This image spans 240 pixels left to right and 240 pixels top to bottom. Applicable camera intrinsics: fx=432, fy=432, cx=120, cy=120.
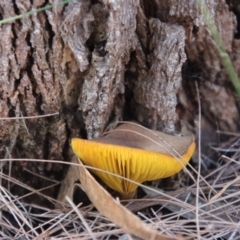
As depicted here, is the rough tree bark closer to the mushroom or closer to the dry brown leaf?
the mushroom

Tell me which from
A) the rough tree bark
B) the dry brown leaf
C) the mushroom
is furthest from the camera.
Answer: the rough tree bark

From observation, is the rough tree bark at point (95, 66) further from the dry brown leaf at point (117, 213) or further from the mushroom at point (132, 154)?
the dry brown leaf at point (117, 213)

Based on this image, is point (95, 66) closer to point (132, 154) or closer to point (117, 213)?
point (132, 154)

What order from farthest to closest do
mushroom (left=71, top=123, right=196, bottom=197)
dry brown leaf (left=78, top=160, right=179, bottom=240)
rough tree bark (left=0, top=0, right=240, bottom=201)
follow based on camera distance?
1. rough tree bark (left=0, top=0, right=240, bottom=201)
2. mushroom (left=71, top=123, right=196, bottom=197)
3. dry brown leaf (left=78, top=160, right=179, bottom=240)

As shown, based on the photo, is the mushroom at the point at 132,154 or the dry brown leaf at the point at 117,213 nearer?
the dry brown leaf at the point at 117,213

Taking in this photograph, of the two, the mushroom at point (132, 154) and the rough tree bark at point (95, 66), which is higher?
the rough tree bark at point (95, 66)

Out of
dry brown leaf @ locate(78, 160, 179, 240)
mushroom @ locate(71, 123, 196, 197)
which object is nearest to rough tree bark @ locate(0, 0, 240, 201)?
mushroom @ locate(71, 123, 196, 197)

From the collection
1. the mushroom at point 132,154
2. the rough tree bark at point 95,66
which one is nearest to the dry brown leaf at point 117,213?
the mushroom at point 132,154
